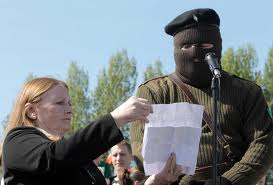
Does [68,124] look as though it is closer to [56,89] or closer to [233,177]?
[56,89]

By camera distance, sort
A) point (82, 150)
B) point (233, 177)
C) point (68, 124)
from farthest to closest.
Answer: point (233, 177) < point (68, 124) < point (82, 150)

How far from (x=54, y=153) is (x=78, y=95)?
3508cm

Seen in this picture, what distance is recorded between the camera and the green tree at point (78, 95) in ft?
120

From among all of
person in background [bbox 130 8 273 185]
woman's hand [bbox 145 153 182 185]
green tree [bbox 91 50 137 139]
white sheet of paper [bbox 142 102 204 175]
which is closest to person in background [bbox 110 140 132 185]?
person in background [bbox 130 8 273 185]

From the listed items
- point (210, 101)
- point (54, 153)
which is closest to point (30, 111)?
point (54, 153)

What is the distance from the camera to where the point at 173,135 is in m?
3.44

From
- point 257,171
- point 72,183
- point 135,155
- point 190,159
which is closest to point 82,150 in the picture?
point 72,183

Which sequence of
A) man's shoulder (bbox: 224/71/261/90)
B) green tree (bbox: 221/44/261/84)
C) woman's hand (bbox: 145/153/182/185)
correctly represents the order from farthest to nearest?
green tree (bbox: 221/44/261/84) → man's shoulder (bbox: 224/71/261/90) → woman's hand (bbox: 145/153/182/185)

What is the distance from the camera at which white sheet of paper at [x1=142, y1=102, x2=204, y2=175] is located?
329 cm

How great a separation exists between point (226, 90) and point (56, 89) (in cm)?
156

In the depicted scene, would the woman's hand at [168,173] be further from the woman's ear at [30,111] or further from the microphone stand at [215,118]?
the woman's ear at [30,111]

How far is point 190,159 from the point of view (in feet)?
11.4

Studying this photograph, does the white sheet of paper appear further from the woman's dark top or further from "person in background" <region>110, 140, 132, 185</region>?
"person in background" <region>110, 140, 132, 185</region>

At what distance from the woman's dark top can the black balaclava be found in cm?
168
